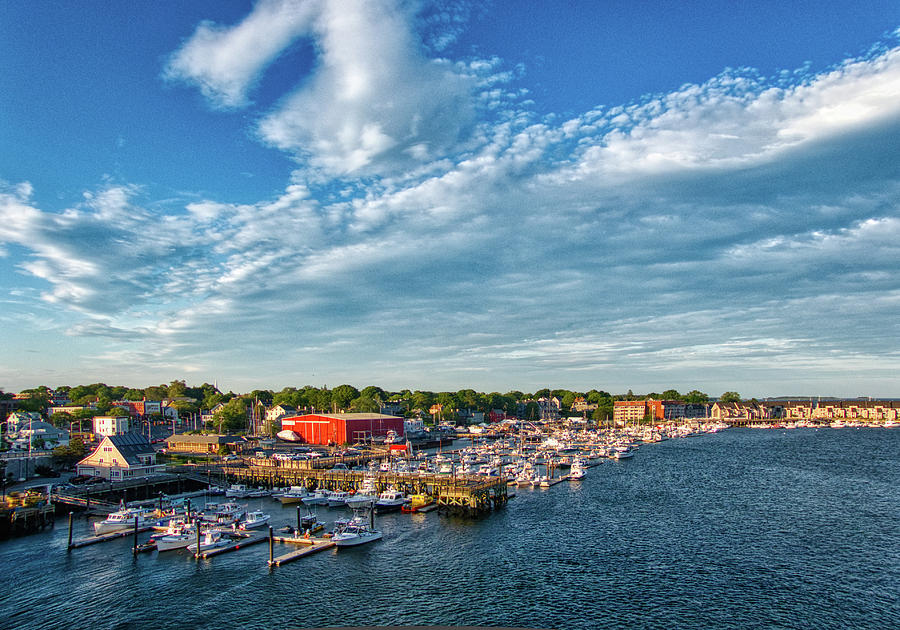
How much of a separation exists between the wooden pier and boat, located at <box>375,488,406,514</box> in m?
3.72

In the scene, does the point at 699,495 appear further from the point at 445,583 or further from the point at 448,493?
the point at 445,583

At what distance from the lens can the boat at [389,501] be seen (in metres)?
56.8

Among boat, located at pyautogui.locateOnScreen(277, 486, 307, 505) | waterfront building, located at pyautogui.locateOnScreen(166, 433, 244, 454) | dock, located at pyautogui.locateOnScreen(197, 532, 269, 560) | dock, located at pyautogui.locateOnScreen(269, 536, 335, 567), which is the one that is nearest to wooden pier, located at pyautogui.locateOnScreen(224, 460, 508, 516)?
boat, located at pyautogui.locateOnScreen(277, 486, 307, 505)

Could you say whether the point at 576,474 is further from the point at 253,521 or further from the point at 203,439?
the point at 203,439

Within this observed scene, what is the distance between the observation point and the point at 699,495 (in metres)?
62.2

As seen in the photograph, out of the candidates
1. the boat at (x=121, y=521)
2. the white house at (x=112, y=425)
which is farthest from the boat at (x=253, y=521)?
the white house at (x=112, y=425)

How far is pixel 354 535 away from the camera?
143 feet

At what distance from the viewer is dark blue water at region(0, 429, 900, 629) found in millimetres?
29578

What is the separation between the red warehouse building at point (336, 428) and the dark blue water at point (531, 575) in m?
61.4

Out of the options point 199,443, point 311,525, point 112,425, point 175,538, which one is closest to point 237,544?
point 175,538

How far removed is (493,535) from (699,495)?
91.5 feet

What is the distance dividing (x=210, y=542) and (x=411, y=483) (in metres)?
25.1

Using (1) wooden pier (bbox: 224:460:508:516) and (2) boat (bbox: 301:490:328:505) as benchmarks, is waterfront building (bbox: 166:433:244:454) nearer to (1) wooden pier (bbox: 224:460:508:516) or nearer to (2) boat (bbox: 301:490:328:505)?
(1) wooden pier (bbox: 224:460:508:516)

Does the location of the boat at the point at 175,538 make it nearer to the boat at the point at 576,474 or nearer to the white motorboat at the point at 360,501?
the white motorboat at the point at 360,501
